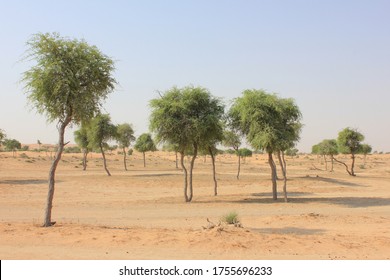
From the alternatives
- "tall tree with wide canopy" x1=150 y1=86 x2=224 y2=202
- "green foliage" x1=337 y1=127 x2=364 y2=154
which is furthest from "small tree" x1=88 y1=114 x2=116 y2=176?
"green foliage" x1=337 y1=127 x2=364 y2=154

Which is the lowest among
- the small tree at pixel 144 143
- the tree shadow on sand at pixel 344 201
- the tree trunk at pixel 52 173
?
the tree shadow on sand at pixel 344 201

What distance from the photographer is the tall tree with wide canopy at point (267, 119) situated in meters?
28.2

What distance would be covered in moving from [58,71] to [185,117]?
1203cm

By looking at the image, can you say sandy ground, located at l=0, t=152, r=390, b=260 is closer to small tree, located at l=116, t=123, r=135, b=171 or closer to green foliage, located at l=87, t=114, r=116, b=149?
green foliage, located at l=87, t=114, r=116, b=149

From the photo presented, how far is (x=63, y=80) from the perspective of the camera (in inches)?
674

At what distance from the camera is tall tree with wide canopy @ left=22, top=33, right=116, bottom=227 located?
17391 millimetres

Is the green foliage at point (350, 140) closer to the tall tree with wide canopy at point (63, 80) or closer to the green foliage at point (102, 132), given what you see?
the green foliage at point (102, 132)

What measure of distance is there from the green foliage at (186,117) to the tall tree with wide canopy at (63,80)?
9971 millimetres

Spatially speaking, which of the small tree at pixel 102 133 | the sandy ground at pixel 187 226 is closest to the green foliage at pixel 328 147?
the sandy ground at pixel 187 226

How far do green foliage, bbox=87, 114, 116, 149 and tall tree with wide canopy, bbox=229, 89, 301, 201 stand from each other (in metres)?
27.3

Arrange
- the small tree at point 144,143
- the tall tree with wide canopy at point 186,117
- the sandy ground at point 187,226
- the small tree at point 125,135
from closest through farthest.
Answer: the sandy ground at point 187,226 < the tall tree with wide canopy at point 186,117 < the small tree at point 125,135 < the small tree at point 144,143

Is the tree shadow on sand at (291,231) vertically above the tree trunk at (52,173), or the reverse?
the tree trunk at (52,173)

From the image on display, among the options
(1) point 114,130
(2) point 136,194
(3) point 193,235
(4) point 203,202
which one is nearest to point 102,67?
(3) point 193,235
